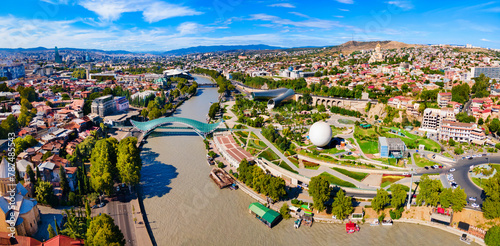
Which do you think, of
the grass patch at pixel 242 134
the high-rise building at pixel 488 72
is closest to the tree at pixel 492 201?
the grass patch at pixel 242 134

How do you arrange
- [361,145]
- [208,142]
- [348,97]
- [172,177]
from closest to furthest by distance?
[172,177] < [361,145] < [208,142] < [348,97]

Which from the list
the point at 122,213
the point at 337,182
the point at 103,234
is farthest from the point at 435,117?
the point at 103,234

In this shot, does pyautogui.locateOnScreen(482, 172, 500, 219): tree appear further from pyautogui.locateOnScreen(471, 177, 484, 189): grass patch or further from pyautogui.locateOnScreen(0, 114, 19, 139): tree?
pyautogui.locateOnScreen(0, 114, 19, 139): tree

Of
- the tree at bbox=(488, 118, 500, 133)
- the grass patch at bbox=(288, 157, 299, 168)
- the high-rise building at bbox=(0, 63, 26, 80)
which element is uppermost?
the high-rise building at bbox=(0, 63, 26, 80)

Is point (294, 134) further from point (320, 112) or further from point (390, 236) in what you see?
point (390, 236)

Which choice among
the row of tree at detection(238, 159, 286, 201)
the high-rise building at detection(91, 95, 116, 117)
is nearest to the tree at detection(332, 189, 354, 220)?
the row of tree at detection(238, 159, 286, 201)

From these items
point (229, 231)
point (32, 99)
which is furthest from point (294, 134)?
point (32, 99)
